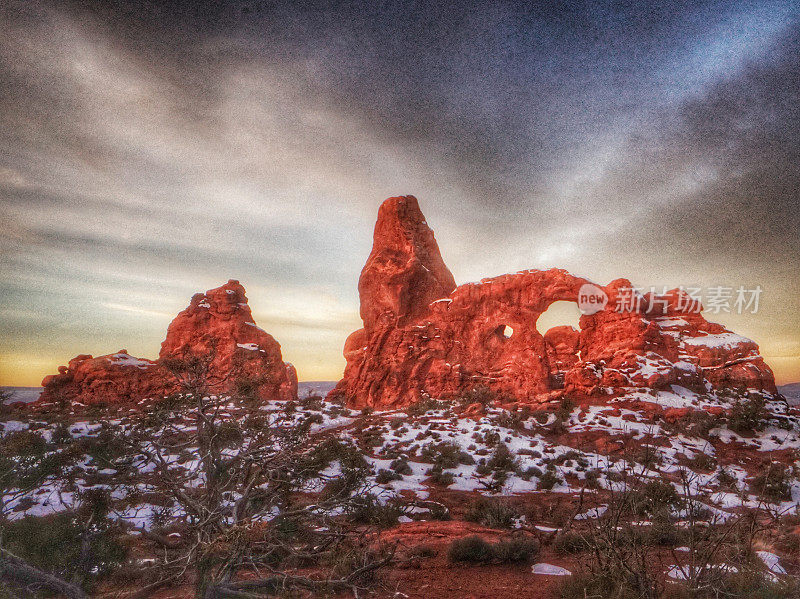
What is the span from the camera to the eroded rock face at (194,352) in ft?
91.9

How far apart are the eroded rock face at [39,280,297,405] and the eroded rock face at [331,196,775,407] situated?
6.86 metres

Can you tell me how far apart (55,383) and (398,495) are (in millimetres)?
29974

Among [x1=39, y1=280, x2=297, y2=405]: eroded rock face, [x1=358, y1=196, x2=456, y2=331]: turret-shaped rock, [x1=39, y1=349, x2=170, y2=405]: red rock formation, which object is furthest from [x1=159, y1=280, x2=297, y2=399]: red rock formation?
[x1=358, y1=196, x2=456, y2=331]: turret-shaped rock

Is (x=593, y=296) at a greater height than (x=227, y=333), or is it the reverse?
(x=593, y=296)

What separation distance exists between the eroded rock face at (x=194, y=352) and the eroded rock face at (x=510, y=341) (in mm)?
6856

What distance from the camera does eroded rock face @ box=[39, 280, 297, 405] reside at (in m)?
28.0

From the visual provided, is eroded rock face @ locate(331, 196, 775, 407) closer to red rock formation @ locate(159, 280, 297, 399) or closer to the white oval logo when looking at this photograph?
the white oval logo

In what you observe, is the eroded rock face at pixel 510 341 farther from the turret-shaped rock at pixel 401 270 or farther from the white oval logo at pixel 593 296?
the white oval logo at pixel 593 296

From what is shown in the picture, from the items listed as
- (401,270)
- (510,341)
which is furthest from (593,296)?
(401,270)

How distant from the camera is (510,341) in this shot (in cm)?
2981

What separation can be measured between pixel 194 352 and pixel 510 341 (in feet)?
72.7

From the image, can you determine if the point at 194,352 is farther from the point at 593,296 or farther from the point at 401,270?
the point at 593,296

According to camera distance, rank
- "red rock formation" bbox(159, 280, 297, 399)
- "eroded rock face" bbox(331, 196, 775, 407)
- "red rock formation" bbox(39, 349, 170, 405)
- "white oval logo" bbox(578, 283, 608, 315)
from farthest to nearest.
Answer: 1. "red rock formation" bbox(159, 280, 297, 399)
2. "white oval logo" bbox(578, 283, 608, 315)
3. "red rock formation" bbox(39, 349, 170, 405)
4. "eroded rock face" bbox(331, 196, 775, 407)

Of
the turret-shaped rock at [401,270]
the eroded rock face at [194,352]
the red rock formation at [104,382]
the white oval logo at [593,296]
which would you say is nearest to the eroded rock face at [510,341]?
the turret-shaped rock at [401,270]
